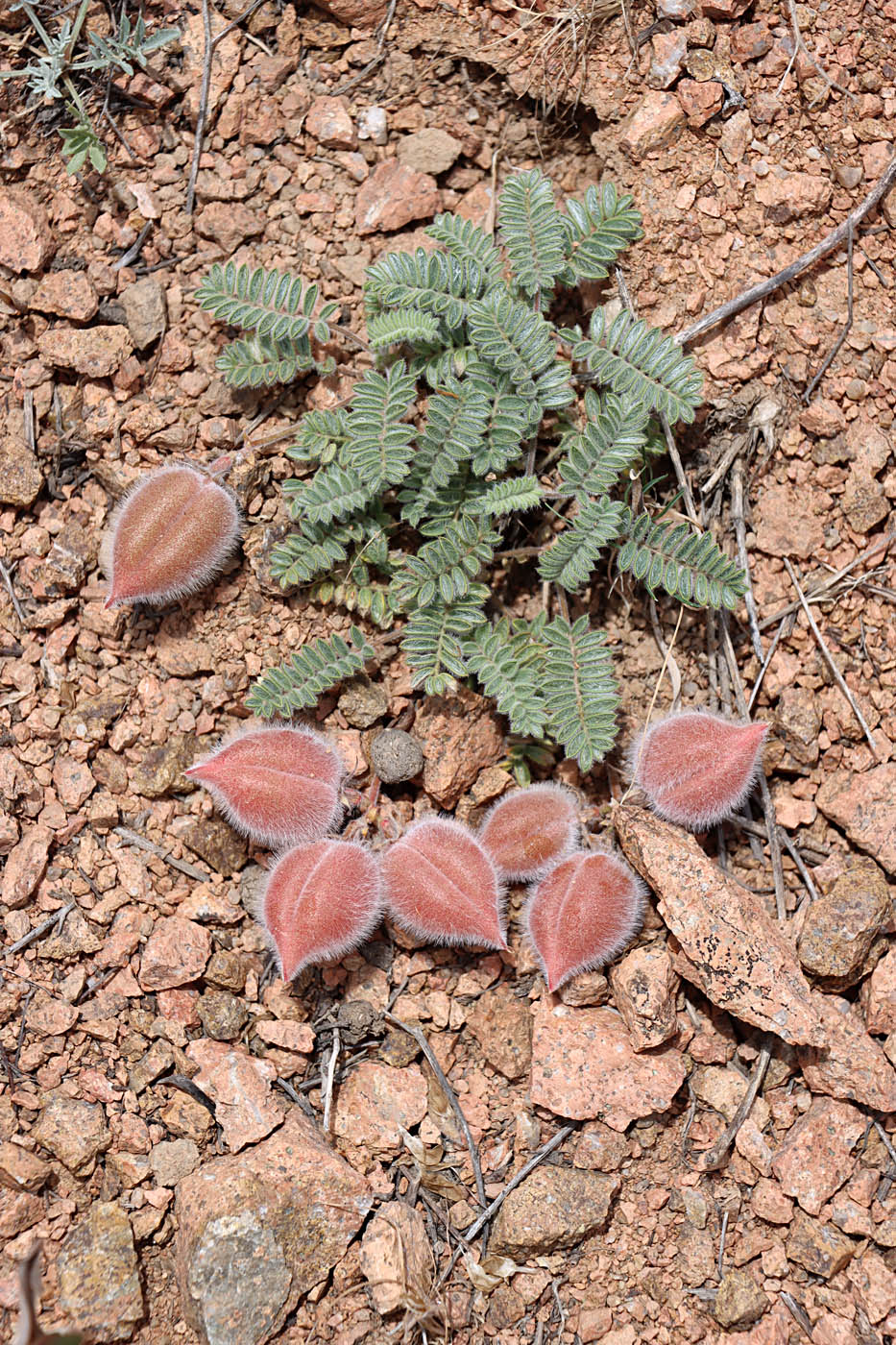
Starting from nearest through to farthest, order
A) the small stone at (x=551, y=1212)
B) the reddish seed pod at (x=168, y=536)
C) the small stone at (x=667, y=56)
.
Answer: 1. the small stone at (x=551, y=1212)
2. the reddish seed pod at (x=168, y=536)
3. the small stone at (x=667, y=56)

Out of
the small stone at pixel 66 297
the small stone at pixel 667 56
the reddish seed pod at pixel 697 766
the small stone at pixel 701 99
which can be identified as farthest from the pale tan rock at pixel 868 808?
the small stone at pixel 66 297

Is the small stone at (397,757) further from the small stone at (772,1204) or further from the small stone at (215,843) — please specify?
the small stone at (772,1204)

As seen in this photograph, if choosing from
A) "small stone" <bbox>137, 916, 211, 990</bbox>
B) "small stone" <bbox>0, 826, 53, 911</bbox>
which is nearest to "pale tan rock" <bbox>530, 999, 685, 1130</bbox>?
"small stone" <bbox>137, 916, 211, 990</bbox>

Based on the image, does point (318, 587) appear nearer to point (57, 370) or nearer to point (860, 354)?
point (57, 370)

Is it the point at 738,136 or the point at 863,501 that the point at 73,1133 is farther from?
the point at 738,136

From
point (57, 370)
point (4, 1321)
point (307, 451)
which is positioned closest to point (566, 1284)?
point (4, 1321)

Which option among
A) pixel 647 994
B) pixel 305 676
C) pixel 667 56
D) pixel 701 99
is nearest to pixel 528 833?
pixel 647 994

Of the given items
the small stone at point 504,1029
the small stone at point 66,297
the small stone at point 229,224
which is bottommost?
the small stone at point 504,1029
